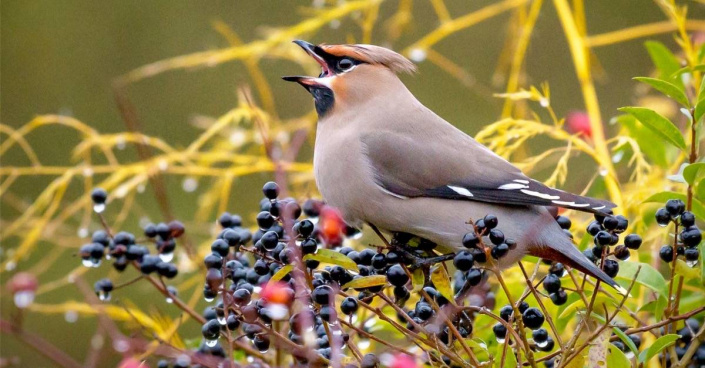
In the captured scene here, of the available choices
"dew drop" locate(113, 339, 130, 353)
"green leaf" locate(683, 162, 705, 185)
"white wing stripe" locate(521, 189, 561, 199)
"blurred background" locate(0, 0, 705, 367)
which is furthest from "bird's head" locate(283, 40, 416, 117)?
"blurred background" locate(0, 0, 705, 367)

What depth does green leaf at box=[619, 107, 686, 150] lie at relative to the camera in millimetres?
1672

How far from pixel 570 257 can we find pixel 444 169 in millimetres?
525

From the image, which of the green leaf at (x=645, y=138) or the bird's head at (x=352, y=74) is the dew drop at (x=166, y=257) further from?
the green leaf at (x=645, y=138)

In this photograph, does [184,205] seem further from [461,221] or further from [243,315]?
[243,315]

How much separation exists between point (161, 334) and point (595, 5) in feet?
15.4

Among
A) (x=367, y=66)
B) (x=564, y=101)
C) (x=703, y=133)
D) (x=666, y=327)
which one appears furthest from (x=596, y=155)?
(x=564, y=101)

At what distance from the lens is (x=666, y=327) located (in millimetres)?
1524

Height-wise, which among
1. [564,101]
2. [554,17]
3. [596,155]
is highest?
[596,155]

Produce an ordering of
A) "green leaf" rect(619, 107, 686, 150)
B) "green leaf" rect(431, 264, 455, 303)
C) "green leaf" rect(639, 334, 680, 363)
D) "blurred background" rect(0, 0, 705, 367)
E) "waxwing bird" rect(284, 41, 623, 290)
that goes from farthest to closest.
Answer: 1. "blurred background" rect(0, 0, 705, 367)
2. "waxwing bird" rect(284, 41, 623, 290)
3. "green leaf" rect(619, 107, 686, 150)
4. "green leaf" rect(431, 264, 455, 303)
5. "green leaf" rect(639, 334, 680, 363)

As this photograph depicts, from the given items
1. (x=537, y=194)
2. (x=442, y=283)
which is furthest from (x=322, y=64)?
(x=442, y=283)

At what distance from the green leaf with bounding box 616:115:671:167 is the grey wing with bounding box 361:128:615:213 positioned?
23 cm

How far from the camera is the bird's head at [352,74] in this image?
236 centimetres

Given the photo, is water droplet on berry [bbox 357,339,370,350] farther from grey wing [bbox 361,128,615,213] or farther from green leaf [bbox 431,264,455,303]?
grey wing [bbox 361,128,615,213]

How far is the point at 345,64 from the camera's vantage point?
2396 millimetres
